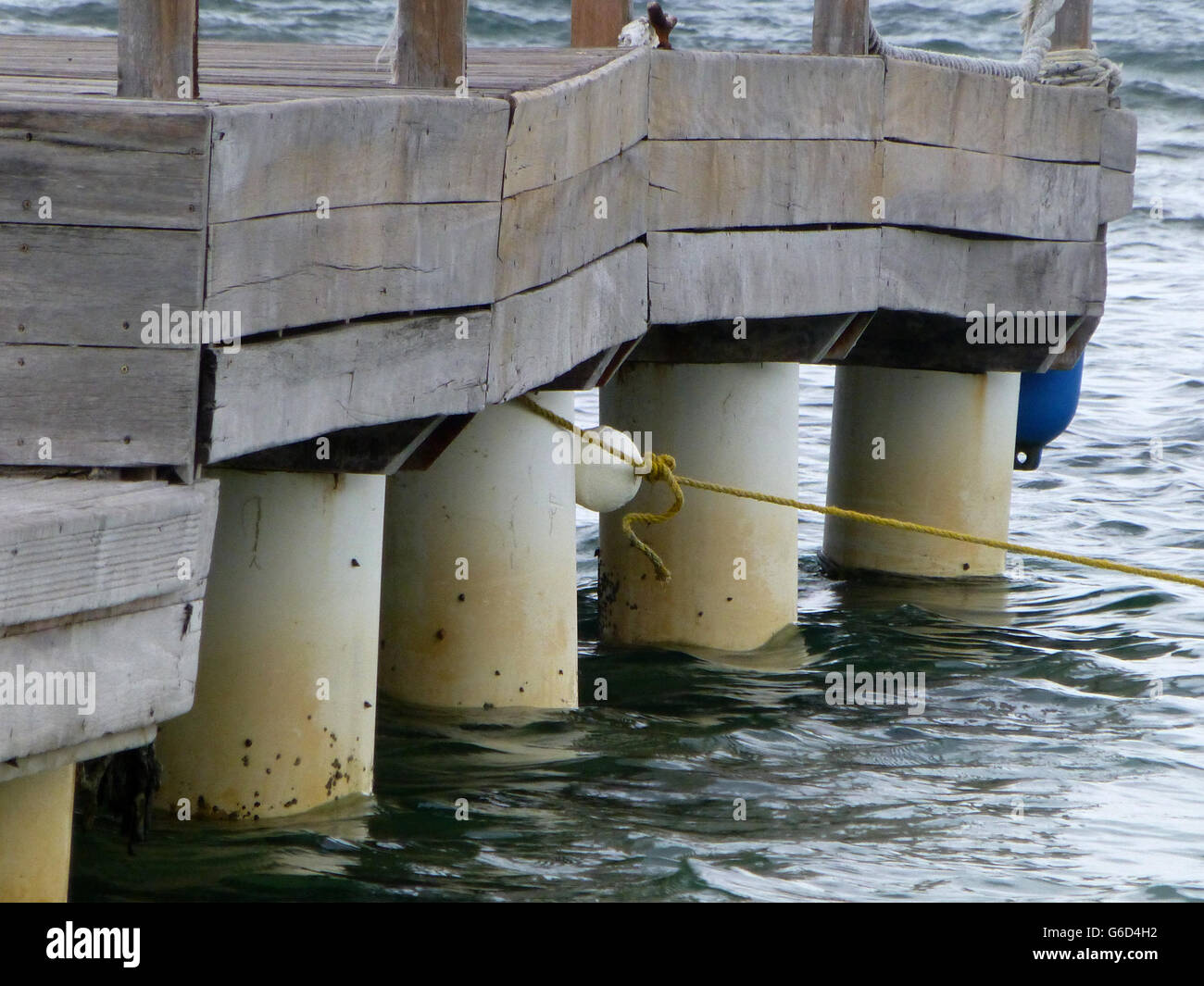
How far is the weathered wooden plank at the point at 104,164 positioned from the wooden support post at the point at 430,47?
128 cm

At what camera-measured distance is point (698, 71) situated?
6.55 meters

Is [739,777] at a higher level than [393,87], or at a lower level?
lower

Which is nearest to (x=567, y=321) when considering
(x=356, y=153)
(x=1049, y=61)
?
(x=356, y=153)

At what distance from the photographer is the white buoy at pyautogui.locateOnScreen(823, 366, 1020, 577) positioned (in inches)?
350

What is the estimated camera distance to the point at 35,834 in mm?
3982

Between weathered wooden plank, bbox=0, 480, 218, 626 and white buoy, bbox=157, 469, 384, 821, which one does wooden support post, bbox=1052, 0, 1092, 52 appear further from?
weathered wooden plank, bbox=0, 480, 218, 626

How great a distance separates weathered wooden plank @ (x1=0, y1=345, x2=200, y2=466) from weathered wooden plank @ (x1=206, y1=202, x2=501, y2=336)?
23 cm

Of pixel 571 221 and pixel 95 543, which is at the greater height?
pixel 571 221

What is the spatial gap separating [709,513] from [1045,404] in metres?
2.64

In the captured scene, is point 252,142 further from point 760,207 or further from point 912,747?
point 912,747

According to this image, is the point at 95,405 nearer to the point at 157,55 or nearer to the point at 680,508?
the point at 157,55

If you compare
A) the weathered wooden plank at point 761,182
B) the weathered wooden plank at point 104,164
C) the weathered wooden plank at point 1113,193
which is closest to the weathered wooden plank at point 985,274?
the weathered wooden plank at point 1113,193

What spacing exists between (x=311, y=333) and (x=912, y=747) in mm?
3077
